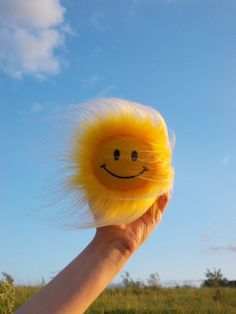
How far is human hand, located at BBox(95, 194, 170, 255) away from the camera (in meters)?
1.79

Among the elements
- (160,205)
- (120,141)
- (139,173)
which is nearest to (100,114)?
(120,141)

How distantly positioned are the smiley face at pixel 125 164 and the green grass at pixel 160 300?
581 centimetres

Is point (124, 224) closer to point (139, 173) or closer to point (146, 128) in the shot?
point (139, 173)

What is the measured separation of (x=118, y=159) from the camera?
6.43 ft

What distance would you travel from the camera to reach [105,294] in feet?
30.8

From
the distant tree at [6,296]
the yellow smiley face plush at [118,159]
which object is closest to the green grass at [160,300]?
the distant tree at [6,296]

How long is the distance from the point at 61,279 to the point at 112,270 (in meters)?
0.18

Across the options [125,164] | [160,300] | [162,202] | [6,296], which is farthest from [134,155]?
[160,300]

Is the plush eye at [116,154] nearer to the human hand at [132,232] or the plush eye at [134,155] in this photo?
the plush eye at [134,155]

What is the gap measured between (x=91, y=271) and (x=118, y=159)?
474 millimetres

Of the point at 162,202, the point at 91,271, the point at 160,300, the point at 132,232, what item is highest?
the point at 160,300

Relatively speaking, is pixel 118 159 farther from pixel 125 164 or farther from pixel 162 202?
pixel 162 202

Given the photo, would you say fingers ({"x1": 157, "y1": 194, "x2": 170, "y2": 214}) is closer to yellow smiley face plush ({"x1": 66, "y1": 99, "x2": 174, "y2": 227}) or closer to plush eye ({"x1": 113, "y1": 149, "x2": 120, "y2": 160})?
yellow smiley face plush ({"x1": 66, "y1": 99, "x2": 174, "y2": 227})

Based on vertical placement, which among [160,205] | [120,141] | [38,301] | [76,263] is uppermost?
[120,141]
